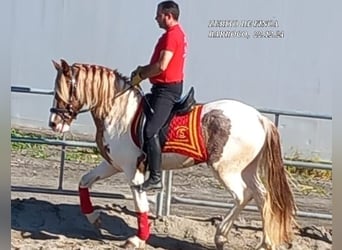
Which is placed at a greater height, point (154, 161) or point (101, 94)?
point (101, 94)

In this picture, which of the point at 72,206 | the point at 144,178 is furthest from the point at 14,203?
the point at 144,178

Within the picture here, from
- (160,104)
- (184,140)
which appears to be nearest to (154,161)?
(184,140)

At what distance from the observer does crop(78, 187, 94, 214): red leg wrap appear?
4045mm

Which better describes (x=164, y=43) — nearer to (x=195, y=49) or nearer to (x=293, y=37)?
(x=195, y=49)

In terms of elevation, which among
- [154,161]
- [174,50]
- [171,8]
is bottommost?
[154,161]

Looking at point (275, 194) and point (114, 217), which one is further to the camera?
point (114, 217)

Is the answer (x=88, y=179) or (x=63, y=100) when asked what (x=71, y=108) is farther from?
(x=88, y=179)

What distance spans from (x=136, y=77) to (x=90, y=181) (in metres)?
0.55

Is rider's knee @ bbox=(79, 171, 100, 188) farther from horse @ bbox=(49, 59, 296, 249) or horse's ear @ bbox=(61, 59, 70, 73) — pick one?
horse's ear @ bbox=(61, 59, 70, 73)

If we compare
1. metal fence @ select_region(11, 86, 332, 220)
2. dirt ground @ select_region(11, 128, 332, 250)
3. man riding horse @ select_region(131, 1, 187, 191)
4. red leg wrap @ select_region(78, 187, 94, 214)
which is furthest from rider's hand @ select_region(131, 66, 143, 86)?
red leg wrap @ select_region(78, 187, 94, 214)

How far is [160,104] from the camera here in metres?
4.00

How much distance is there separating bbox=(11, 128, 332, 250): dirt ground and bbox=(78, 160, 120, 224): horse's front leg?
0.10ft

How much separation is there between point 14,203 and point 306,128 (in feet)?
4.79

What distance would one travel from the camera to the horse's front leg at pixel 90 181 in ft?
13.1
